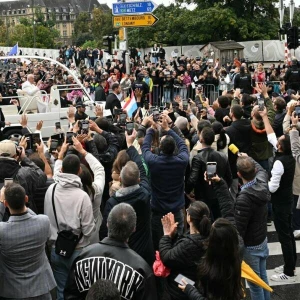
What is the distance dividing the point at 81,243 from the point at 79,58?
31984 mm

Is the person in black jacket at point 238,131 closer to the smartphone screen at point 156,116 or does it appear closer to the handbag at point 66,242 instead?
the smartphone screen at point 156,116

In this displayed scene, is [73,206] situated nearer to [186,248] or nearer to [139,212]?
[139,212]

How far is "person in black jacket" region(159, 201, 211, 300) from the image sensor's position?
178 inches

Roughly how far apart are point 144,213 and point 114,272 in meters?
1.69

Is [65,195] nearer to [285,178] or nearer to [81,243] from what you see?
[81,243]

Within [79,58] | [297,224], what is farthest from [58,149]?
[79,58]

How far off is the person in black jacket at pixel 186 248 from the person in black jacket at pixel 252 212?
3.71 ft

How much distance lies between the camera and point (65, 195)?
5.62 m

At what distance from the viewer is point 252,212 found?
583 cm

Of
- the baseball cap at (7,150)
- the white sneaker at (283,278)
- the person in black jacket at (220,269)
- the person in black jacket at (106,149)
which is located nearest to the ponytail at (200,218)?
the person in black jacket at (220,269)

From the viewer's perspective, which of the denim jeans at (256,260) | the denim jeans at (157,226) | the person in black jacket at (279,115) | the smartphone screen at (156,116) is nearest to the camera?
the denim jeans at (256,260)

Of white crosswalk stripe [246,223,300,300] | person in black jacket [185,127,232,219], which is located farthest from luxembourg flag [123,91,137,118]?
person in black jacket [185,127,232,219]

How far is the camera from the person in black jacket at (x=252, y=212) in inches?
228

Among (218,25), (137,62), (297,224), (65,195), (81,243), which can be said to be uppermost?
(218,25)
